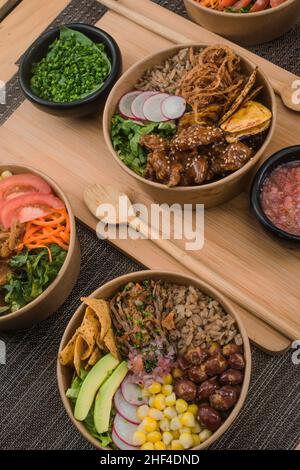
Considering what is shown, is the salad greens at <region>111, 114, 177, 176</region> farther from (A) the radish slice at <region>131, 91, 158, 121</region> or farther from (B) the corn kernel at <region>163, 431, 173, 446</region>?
(B) the corn kernel at <region>163, 431, 173, 446</region>

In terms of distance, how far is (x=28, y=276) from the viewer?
2545 mm

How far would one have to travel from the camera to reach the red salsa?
2.60 meters

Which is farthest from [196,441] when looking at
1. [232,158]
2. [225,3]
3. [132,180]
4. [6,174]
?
[225,3]

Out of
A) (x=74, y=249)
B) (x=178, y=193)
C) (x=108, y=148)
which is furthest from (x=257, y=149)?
(x=74, y=249)

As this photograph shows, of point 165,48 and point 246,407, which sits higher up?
point 165,48

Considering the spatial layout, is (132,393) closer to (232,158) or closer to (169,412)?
(169,412)

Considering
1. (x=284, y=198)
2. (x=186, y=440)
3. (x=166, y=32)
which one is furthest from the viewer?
(x=166, y=32)

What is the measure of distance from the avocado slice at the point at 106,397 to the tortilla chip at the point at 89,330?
0.12 metres

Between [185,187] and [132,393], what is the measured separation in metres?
0.76

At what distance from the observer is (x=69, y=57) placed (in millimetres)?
2986

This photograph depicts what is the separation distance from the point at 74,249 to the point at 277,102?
1.06 meters

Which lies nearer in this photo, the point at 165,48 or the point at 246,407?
the point at 246,407
